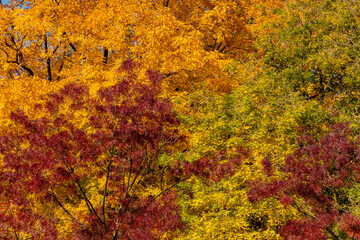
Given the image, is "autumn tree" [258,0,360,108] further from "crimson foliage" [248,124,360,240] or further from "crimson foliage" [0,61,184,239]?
"crimson foliage" [0,61,184,239]

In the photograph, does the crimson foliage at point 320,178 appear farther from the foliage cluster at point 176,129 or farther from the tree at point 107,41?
the tree at point 107,41

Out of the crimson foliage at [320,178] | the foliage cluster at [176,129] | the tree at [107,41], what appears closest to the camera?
the crimson foliage at [320,178]

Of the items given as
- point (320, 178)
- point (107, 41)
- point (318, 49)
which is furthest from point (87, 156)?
point (318, 49)

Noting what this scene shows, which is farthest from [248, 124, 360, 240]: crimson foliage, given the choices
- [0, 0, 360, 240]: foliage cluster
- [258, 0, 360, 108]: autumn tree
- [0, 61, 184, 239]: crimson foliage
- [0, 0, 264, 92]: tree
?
[0, 0, 264, 92]: tree

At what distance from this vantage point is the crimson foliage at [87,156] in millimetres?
7738

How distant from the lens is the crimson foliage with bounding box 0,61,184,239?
774 cm

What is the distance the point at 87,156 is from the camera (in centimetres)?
831

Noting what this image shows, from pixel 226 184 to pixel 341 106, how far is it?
6748 mm

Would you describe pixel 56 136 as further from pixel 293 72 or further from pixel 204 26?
pixel 204 26

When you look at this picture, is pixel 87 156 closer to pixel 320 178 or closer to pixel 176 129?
pixel 176 129

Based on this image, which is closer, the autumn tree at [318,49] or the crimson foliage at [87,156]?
the crimson foliage at [87,156]

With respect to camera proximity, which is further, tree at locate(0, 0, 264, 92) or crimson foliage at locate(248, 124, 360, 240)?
tree at locate(0, 0, 264, 92)

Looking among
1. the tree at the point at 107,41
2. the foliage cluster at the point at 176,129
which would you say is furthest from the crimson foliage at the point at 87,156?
the tree at the point at 107,41

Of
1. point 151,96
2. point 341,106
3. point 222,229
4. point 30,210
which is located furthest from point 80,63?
point 341,106
